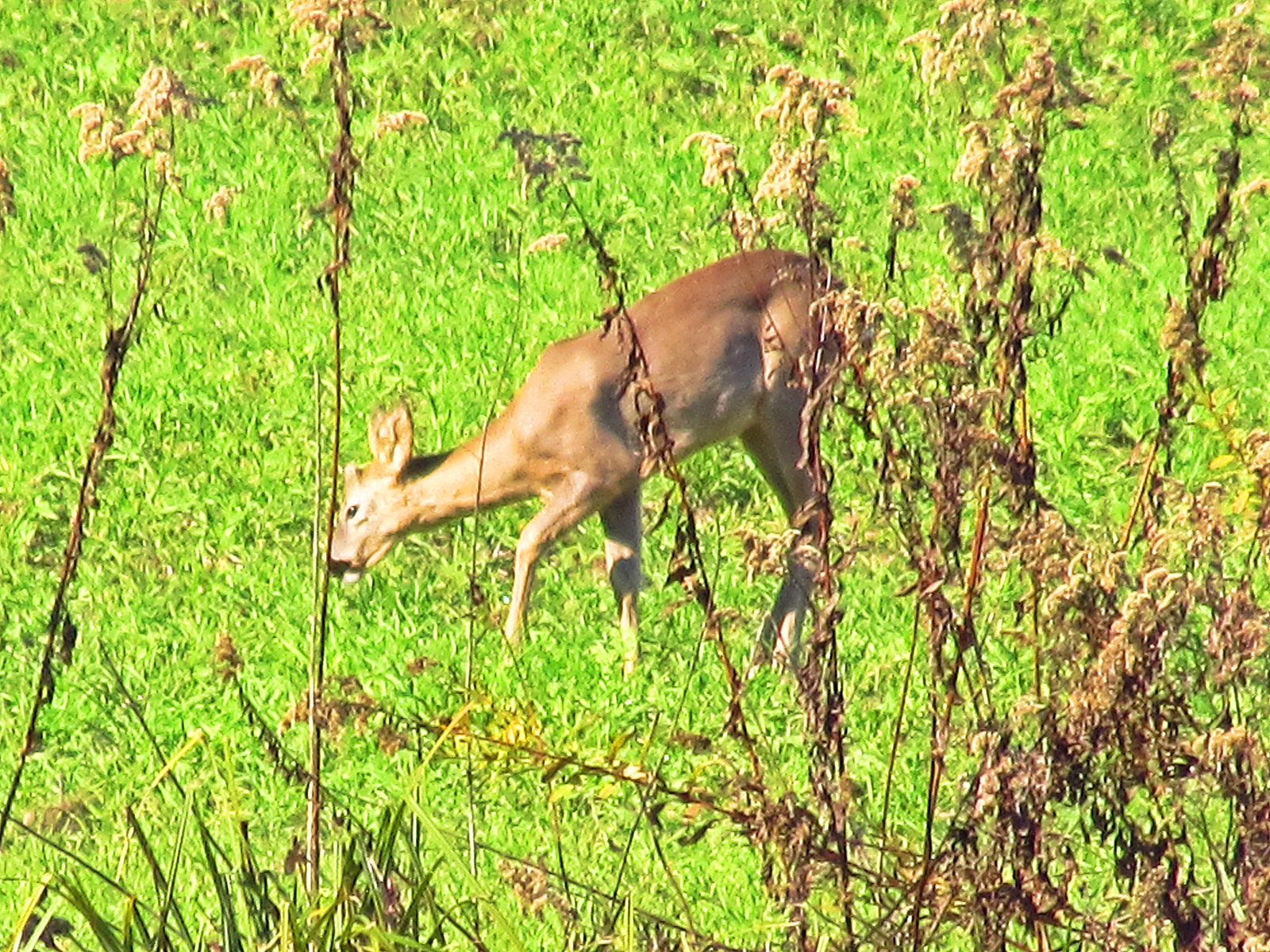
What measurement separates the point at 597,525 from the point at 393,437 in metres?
0.82

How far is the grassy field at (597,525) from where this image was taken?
3168 mm

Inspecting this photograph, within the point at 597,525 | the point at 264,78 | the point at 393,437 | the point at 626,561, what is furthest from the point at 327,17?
the point at 597,525

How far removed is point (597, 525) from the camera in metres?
9.15

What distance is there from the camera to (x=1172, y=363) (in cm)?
313

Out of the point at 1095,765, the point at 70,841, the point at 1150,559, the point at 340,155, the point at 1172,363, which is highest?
the point at 340,155

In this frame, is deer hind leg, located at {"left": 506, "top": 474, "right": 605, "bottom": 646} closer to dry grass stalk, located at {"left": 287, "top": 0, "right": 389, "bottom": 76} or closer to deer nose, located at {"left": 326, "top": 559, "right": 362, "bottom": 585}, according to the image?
deer nose, located at {"left": 326, "top": 559, "right": 362, "bottom": 585}

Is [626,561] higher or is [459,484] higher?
[459,484]

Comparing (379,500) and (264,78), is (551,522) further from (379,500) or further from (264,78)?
(264,78)

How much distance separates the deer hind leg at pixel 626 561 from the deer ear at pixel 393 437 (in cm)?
72

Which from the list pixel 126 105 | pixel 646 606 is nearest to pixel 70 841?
pixel 646 606

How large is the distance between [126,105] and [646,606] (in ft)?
18.5

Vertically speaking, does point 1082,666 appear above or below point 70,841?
above

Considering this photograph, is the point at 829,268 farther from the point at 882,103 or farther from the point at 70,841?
the point at 882,103

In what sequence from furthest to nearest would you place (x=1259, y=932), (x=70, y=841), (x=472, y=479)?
(x=472, y=479)
(x=70, y=841)
(x=1259, y=932)
